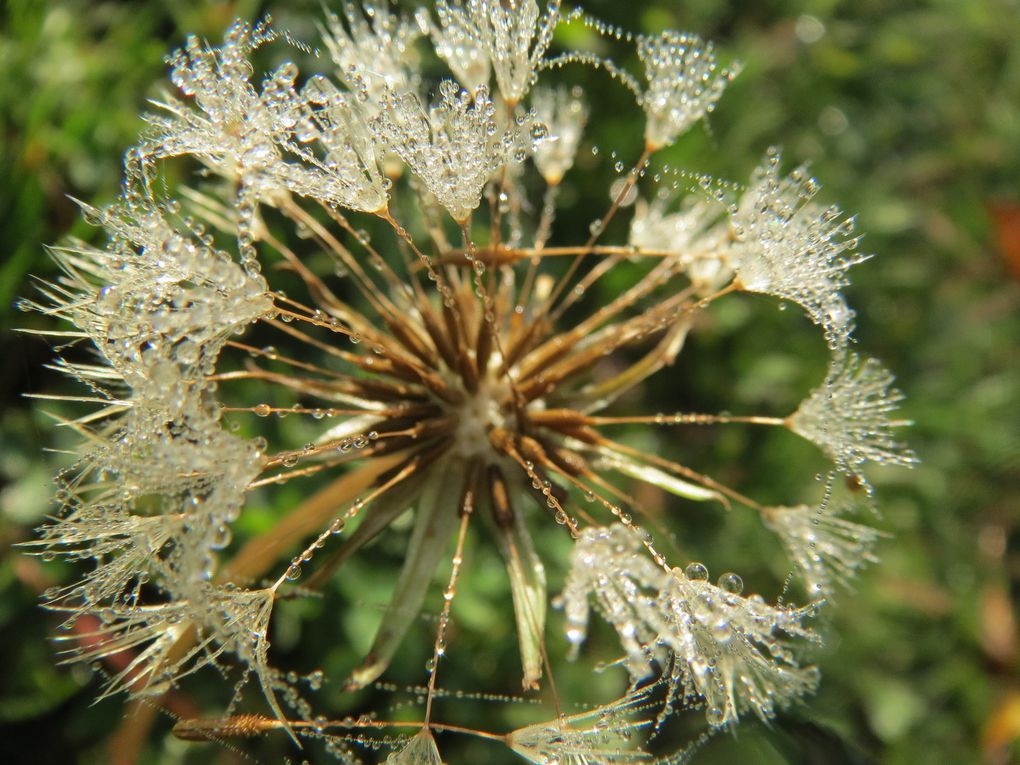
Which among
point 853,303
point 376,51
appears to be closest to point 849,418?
point 376,51

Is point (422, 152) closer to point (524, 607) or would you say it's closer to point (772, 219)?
point (772, 219)

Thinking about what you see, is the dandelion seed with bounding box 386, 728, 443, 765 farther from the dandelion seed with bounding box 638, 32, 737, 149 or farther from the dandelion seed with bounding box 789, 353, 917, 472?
the dandelion seed with bounding box 638, 32, 737, 149

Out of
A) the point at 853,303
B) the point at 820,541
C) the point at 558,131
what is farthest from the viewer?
the point at 853,303

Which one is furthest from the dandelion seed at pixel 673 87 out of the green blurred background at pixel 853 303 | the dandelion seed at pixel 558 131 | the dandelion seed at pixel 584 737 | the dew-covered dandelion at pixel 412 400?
the dandelion seed at pixel 584 737

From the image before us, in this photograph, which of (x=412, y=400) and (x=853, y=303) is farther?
(x=853, y=303)

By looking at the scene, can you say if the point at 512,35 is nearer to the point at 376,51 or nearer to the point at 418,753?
the point at 376,51

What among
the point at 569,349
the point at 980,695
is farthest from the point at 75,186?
the point at 980,695
